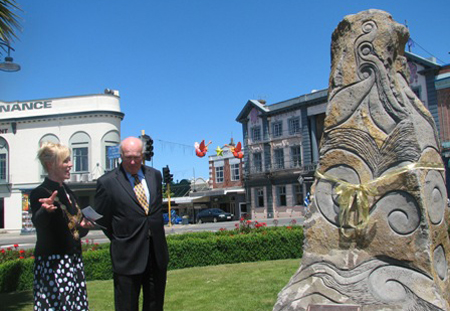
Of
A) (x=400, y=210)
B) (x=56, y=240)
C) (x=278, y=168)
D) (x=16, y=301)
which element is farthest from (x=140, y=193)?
(x=278, y=168)

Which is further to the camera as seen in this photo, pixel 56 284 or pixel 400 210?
pixel 400 210

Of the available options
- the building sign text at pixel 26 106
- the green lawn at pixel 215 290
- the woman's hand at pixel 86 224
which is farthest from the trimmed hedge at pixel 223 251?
the building sign text at pixel 26 106

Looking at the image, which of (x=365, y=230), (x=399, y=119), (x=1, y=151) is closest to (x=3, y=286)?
(x=365, y=230)

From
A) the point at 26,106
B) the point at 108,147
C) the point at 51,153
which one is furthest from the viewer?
the point at 26,106

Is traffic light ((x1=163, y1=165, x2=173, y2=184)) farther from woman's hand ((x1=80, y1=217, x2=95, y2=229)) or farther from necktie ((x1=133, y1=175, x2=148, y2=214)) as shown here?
woman's hand ((x1=80, y1=217, x2=95, y2=229))

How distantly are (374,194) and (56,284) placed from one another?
2921mm

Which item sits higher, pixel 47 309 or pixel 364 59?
pixel 364 59

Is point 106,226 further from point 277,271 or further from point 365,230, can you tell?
point 277,271

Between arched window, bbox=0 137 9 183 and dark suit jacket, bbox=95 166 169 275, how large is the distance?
32.3 meters

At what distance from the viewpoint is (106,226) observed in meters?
4.07

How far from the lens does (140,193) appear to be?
13.7ft

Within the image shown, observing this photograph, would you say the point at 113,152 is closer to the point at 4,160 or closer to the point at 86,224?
the point at 4,160

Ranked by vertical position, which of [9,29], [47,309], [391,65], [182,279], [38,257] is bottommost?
[182,279]

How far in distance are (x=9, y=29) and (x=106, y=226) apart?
15.5 feet
